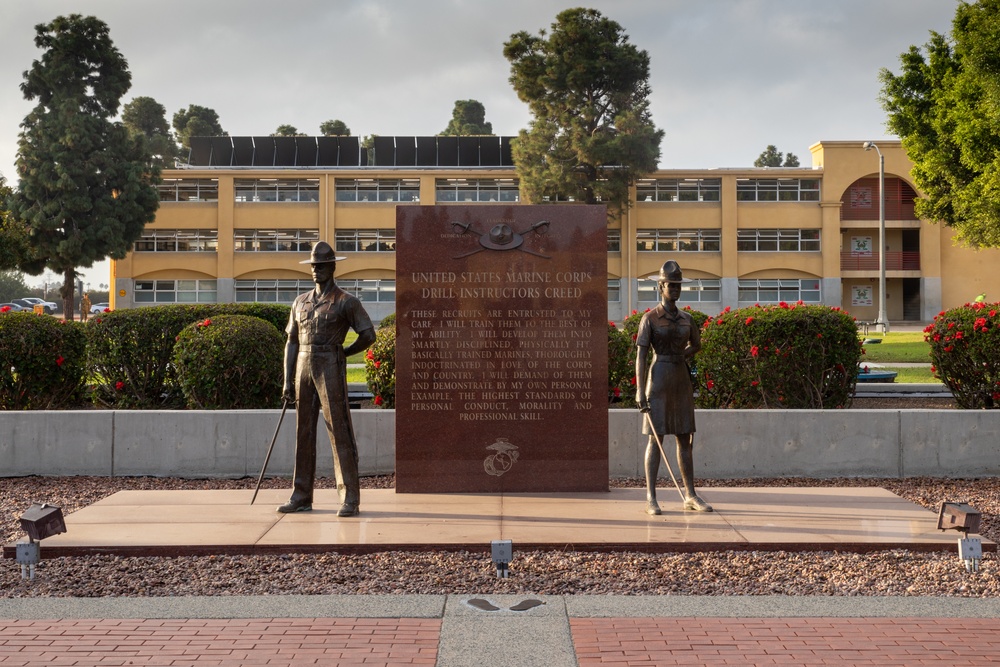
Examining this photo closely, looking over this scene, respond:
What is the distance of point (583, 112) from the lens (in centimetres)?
5138

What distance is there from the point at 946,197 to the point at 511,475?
29.7m

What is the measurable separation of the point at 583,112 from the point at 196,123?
155 ft

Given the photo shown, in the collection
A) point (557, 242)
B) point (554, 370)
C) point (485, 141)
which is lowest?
point (554, 370)

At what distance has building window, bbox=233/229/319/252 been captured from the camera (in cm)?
5506

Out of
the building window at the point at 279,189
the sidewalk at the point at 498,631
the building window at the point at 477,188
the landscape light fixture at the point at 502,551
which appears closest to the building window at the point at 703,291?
the building window at the point at 477,188

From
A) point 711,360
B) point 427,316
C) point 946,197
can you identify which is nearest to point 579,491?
point 427,316

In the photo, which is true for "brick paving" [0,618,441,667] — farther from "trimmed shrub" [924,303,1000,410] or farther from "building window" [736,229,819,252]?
"building window" [736,229,819,252]

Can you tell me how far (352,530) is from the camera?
7477 mm

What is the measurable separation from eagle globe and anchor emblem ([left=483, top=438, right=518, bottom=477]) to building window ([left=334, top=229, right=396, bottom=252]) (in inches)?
1813

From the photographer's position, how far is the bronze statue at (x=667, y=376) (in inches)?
319

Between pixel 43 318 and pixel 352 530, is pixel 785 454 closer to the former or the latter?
pixel 352 530

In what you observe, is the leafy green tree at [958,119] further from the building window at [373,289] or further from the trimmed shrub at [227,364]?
the building window at [373,289]

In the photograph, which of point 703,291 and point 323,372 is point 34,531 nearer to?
point 323,372

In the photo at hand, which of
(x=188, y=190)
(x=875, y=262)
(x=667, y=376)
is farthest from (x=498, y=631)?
(x=875, y=262)
